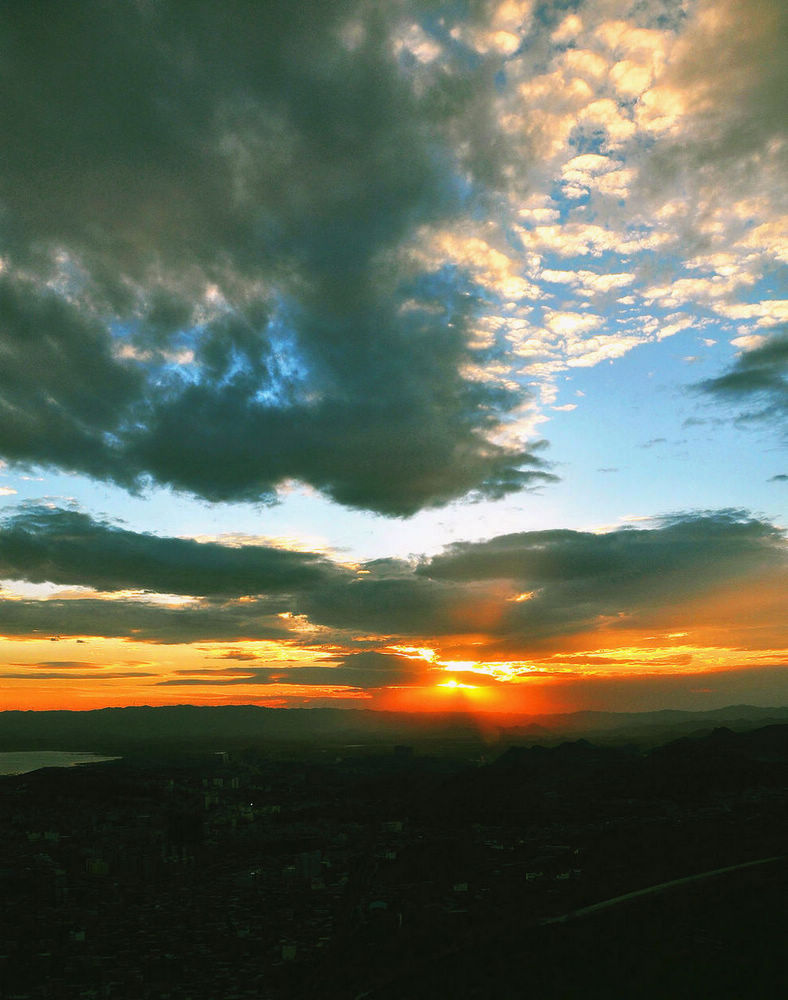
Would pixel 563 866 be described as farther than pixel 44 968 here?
Yes

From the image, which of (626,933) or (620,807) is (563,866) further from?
(620,807)

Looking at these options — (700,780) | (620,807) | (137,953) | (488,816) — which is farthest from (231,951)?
(700,780)

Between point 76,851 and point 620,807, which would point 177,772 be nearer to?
point 76,851

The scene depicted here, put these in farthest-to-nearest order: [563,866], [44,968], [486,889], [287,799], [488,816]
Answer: [287,799] → [488,816] → [563,866] → [486,889] → [44,968]

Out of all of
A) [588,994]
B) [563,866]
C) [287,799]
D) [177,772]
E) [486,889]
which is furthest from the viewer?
[177,772]

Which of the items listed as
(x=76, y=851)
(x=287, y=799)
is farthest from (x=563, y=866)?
→ (x=287, y=799)

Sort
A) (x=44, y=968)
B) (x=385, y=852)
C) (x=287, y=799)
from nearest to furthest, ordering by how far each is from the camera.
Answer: (x=44, y=968)
(x=385, y=852)
(x=287, y=799)
